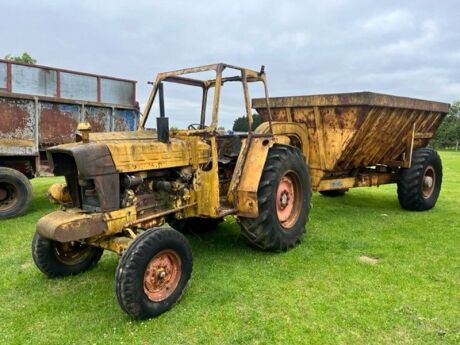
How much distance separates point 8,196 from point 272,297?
5.55 meters

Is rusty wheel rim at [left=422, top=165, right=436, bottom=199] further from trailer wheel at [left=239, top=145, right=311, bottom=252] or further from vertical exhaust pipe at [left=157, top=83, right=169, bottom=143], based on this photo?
vertical exhaust pipe at [left=157, top=83, right=169, bottom=143]

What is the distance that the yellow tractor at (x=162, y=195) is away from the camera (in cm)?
379

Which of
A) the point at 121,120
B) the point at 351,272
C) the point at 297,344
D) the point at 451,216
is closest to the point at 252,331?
the point at 297,344

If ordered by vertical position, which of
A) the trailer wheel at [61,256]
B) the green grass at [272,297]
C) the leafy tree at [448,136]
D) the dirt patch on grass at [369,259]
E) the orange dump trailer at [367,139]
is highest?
the leafy tree at [448,136]

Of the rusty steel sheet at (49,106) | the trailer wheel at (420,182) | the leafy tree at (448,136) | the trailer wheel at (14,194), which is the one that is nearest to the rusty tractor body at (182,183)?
the trailer wheel at (420,182)

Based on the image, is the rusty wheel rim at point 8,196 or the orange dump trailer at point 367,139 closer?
the orange dump trailer at point 367,139

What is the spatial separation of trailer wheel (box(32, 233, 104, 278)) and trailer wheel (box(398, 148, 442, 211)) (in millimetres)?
5588

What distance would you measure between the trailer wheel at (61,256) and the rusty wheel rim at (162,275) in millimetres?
1205

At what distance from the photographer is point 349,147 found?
21.7 feet

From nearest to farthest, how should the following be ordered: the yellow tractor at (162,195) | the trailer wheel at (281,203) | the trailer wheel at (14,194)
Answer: the yellow tractor at (162,195), the trailer wheel at (281,203), the trailer wheel at (14,194)

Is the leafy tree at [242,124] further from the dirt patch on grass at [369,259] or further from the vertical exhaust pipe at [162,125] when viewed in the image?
the dirt patch on grass at [369,259]

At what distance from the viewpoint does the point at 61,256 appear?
4.60 metres

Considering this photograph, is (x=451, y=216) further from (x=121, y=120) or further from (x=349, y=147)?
(x=121, y=120)

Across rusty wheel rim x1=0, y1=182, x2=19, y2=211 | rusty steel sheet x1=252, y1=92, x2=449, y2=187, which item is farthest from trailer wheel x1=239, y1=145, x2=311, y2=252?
rusty wheel rim x1=0, y1=182, x2=19, y2=211
